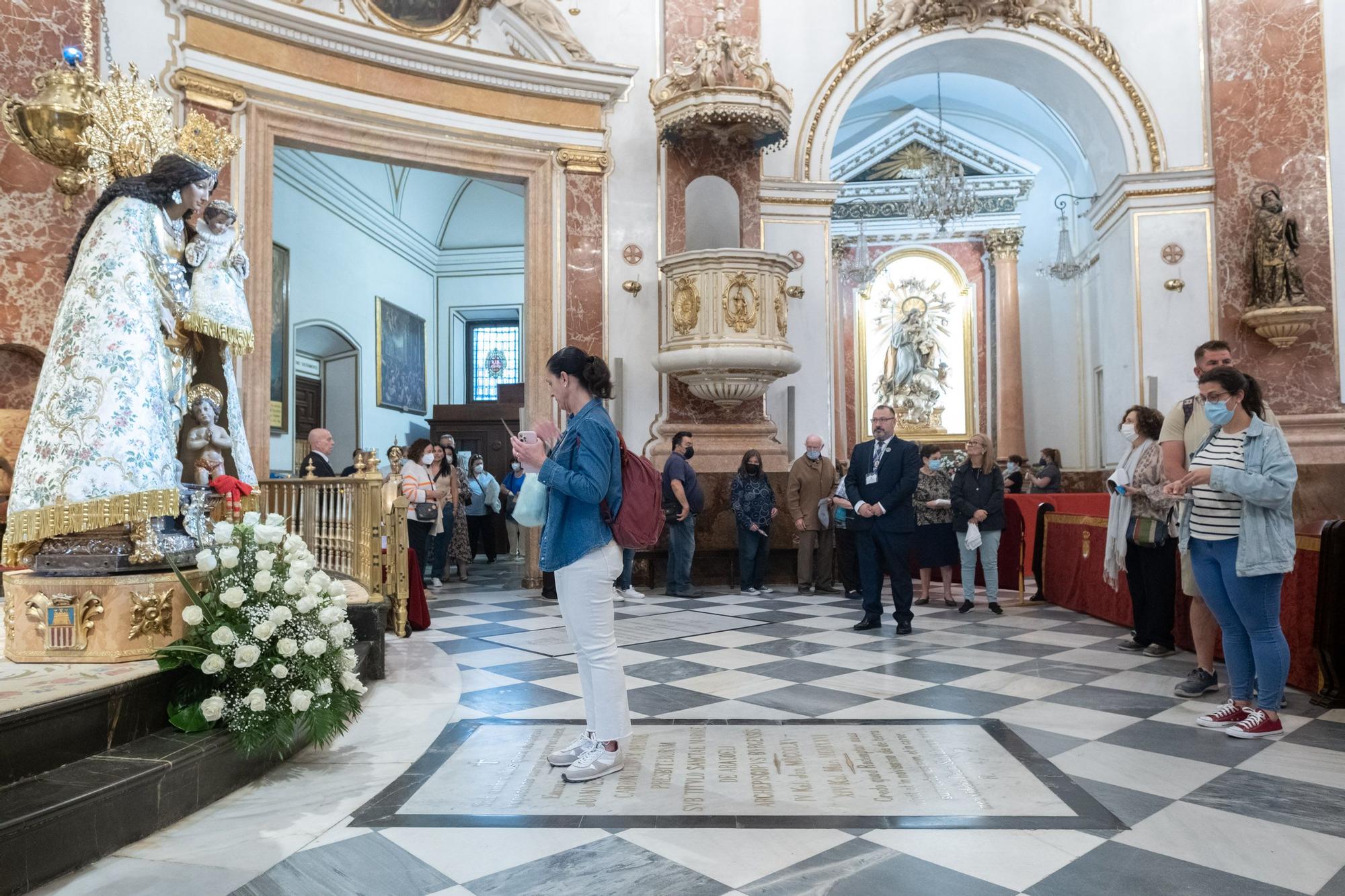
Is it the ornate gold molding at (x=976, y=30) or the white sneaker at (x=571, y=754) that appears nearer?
the white sneaker at (x=571, y=754)

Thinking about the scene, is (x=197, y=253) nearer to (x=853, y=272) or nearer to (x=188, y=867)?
(x=188, y=867)

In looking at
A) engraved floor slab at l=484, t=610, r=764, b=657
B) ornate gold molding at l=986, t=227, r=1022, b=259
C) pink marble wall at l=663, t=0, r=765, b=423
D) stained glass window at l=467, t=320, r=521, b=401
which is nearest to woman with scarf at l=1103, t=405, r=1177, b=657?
engraved floor slab at l=484, t=610, r=764, b=657

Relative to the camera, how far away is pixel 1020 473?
1238 centimetres

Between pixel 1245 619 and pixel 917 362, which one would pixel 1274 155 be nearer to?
pixel 917 362

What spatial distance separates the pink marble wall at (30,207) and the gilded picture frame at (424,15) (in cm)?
283

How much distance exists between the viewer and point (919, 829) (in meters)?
A: 2.78

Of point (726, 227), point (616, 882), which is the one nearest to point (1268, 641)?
point (616, 882)

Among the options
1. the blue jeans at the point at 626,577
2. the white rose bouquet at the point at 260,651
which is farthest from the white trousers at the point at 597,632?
the blue jeans at the point at 626,577

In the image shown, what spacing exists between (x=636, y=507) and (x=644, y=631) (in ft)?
10.9

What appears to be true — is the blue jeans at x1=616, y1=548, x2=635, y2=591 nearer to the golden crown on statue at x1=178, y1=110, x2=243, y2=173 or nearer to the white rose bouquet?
the golden crown on statue at x1=178, y1=110, x2=243, y2=173

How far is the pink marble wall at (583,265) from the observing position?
9.67 m

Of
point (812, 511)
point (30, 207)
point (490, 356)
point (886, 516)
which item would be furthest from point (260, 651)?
point (490, 356)

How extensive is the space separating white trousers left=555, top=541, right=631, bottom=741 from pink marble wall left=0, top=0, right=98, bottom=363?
5.49m

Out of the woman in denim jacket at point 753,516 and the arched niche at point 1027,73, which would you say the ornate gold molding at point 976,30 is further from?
the woman in denim jacket at point 753,516
